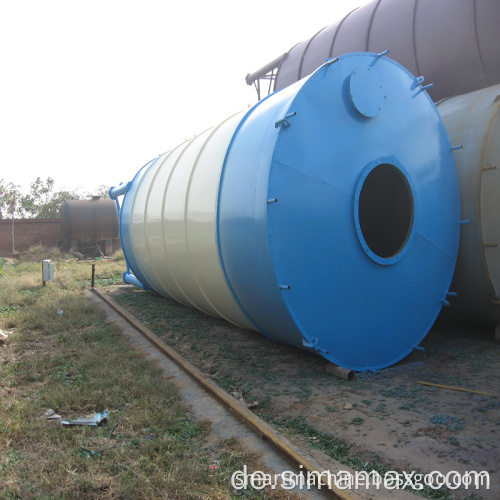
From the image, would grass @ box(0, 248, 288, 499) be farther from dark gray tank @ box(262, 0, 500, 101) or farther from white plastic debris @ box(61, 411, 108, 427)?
dark gray tank @ box(262, 0, 500, 101)

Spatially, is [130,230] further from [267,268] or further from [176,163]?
[267,268]

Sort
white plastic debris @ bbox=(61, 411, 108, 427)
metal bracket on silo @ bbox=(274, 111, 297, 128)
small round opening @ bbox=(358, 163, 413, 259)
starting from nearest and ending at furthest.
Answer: white plastic debris @ bbox=(61, 411, 108, 427) → metal bracket on silo @ bbox=(274, 111, 297, 128) → small round opening @ bbox=(358, 163, 413, 259)

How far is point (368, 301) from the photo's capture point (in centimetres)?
424

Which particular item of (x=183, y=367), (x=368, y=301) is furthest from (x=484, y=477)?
(x=183, y=367)

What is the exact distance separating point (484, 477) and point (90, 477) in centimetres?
228

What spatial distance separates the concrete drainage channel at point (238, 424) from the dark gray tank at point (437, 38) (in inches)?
206

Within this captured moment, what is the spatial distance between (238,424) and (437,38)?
590 centimetres

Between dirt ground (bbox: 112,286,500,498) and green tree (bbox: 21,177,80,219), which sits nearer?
dirt ground (bbox: 112,286,500,498)

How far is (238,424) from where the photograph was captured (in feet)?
11.0

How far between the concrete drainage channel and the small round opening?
244 centimetres

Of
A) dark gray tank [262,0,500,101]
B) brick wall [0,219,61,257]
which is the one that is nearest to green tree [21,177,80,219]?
brick wall [0,219,61,257]

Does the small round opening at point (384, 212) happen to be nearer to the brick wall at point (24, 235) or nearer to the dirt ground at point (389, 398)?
the dirt ground at point (389, 398)

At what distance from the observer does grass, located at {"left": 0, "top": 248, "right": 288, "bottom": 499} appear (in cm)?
256

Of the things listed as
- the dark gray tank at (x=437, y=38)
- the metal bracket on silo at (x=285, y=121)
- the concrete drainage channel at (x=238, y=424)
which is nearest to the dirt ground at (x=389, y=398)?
the concrete drainage channel at (x=238, y=424)
